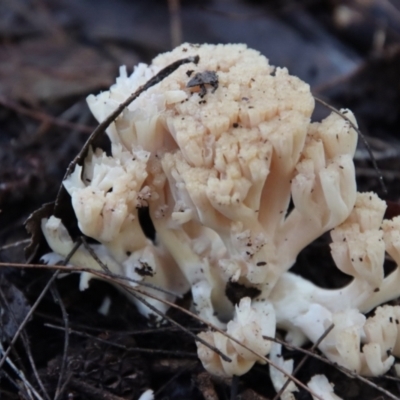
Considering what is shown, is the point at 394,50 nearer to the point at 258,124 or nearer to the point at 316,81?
the point at 316,81

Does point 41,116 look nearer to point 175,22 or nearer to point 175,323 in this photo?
point 175,22

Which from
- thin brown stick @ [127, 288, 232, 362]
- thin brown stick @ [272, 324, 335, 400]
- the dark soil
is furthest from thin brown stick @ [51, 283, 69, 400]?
thin brown stick @ [272, 324, 335, 400]

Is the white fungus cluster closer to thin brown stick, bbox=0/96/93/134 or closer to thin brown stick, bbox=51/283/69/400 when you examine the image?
thin brown stick, bbox=51/283/69/400

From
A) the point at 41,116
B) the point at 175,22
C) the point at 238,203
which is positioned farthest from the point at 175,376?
the point at 175,22

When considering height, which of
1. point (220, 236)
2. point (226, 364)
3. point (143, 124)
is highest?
point (143, 124)

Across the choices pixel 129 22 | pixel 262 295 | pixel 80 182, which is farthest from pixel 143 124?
pixel 129 22

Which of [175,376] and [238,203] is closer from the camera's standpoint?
[238,203]

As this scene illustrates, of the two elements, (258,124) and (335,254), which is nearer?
(258,124)
